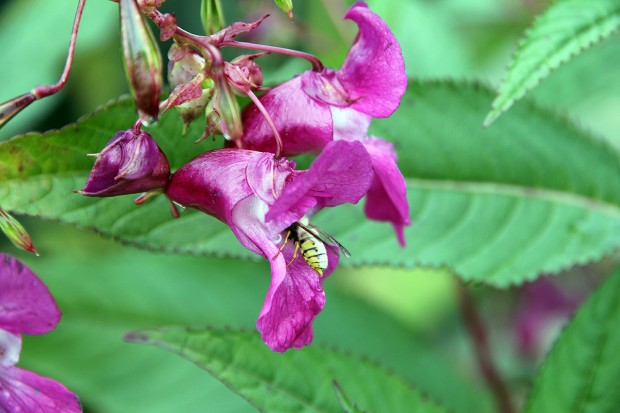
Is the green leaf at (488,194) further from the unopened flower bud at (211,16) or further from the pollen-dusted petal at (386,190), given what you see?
the unopened flower bud at (211,16)

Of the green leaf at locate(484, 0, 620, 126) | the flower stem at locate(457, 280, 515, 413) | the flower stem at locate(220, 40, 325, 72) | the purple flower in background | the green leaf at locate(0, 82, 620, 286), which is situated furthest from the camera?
the purple flower in background

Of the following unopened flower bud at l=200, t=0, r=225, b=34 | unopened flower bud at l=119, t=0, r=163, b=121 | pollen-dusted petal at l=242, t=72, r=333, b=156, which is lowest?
pollen-dusted petal at l=242, t=72, r=333, b=156

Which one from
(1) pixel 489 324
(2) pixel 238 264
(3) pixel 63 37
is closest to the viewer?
(2) pixel 238 264

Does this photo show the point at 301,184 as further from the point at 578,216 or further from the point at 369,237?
the point at 578,216

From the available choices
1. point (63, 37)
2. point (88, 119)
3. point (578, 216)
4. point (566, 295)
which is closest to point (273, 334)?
point (88, 119)

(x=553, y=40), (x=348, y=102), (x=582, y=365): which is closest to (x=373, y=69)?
(x=348, y=102)

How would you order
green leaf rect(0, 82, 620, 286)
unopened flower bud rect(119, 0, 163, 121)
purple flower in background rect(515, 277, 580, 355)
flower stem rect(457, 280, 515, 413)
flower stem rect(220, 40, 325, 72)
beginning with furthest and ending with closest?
purple flower in background rect(515, 277, 580, 355) → flower stem rect(457, 280, 515, 413) → green leaf rect(0, 82, 620, 286) → flower stem rect(220, 40, 325, 72) → unopened flower bud rect(119, 0, 163, 121)

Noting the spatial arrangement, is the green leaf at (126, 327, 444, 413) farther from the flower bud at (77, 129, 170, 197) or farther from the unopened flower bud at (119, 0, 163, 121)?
the unopened flower bud at (119, 0, 163, 121)

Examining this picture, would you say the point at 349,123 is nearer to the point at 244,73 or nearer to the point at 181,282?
the point at 244,73

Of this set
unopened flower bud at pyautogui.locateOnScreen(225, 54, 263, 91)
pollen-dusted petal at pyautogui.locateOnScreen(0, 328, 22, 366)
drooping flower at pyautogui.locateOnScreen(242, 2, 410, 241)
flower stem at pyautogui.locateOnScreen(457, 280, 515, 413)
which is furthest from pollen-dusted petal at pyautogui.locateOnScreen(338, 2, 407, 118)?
flower stem at pyautogui.locateOnScreen(457, 280, 515, 413)
